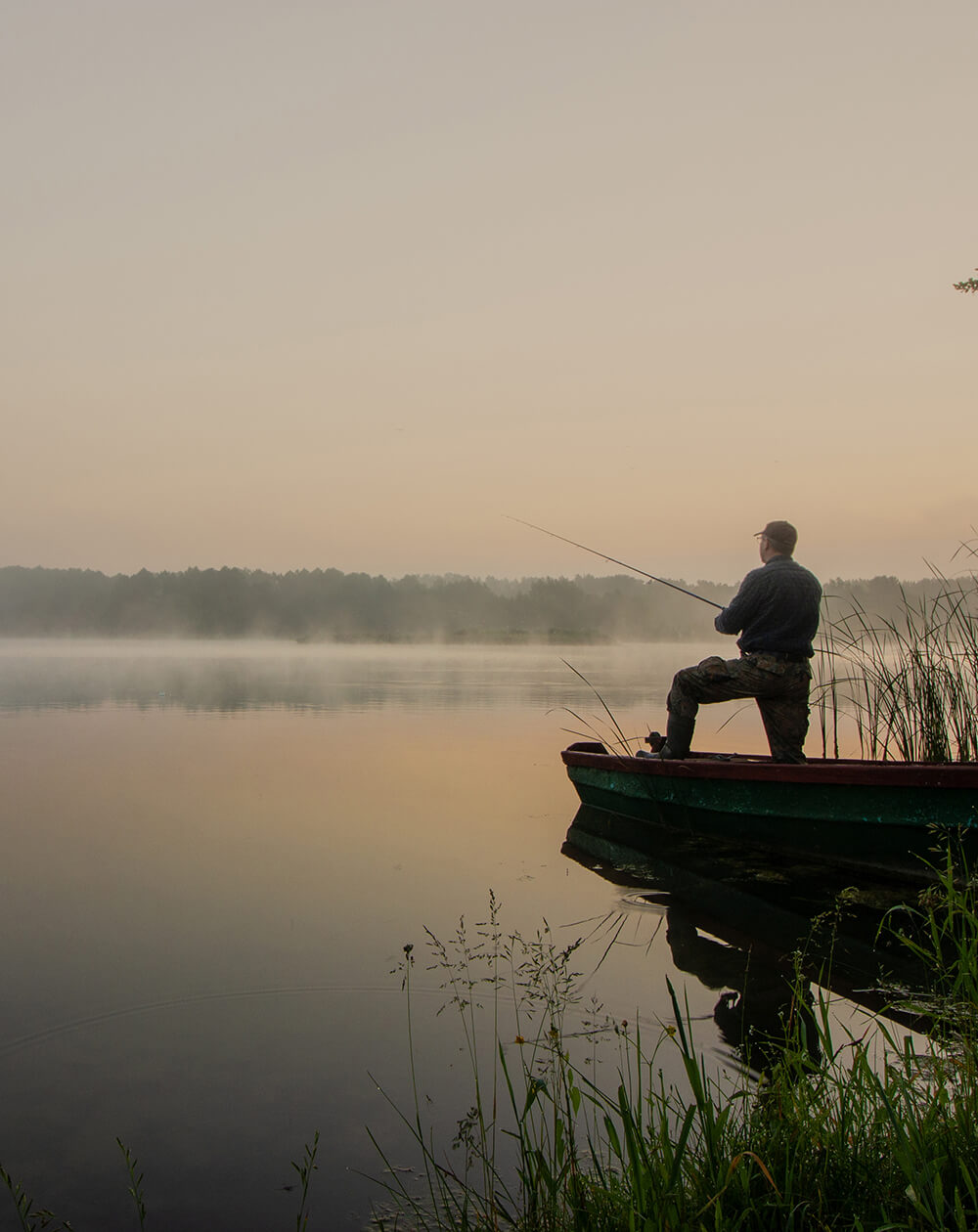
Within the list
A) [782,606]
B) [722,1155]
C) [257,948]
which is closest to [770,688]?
[782,606]

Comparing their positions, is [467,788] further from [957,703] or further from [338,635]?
[338,635]

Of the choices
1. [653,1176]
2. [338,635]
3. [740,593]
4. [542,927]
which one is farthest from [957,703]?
[338,635]

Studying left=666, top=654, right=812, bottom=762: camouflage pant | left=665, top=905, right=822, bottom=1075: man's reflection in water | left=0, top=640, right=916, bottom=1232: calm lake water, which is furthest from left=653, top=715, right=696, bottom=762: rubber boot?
left=665, top=905, right=822, bottom=1075: man's reflection in water

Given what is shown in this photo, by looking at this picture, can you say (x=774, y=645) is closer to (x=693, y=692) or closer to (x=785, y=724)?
(x=785, y=724)

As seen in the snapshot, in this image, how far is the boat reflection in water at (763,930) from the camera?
4180 millimetres

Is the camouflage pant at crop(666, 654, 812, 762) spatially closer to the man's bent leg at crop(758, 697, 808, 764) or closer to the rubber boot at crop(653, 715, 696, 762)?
the man's bent leg at crop(758, 697, 808, 764)

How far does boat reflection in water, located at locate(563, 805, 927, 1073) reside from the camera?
165 inches

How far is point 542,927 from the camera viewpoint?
19.3ft

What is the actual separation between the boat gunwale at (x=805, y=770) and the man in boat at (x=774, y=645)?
1.36 ft

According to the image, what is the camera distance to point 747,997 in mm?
4551

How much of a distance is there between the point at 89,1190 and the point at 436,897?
3.69m

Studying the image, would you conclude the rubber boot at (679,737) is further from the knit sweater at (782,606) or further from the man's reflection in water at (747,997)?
the man's reflection in water at (747,997)

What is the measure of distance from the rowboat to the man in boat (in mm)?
418

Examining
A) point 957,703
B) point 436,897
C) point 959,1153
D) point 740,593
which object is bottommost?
point 436,897
